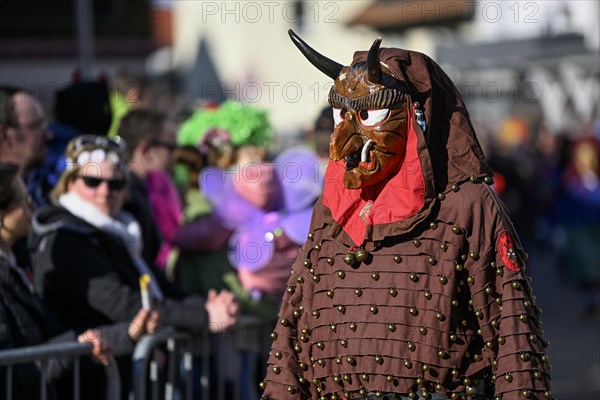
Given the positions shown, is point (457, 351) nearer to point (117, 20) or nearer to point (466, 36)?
point (117, 20)

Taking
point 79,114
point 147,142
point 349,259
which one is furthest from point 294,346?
point 147,142

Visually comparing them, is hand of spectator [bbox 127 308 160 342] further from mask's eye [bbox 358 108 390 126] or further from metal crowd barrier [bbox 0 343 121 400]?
mask's eye [bbox 358 108 390 126]

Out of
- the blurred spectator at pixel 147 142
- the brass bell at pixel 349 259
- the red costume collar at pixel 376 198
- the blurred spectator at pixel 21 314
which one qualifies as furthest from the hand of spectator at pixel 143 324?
the blurred spectator at pixel 147 142

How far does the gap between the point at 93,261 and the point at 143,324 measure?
A: 1.14 ft

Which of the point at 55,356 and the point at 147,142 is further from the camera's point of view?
the point at 147,142

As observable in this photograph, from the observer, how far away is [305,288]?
3461 mm

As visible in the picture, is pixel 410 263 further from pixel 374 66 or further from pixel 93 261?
pixel 93 261

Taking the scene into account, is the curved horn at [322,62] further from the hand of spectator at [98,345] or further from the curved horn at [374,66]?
the hand of spectator at [98,345]

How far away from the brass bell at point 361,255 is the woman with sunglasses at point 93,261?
1722mm

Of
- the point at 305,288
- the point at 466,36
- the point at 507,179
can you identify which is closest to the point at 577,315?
the point at 507,179

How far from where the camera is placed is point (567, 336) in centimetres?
1120

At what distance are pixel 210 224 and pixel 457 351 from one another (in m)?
3.00

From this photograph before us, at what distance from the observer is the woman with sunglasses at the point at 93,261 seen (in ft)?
15.8

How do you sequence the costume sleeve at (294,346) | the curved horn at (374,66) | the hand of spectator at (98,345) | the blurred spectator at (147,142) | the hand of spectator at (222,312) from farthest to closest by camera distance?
the blurred spectator at (147,142)
the hand of spectator at (222,312)
the hand of spectator at (98,345)
the costume sleeve at (294,346)
the curved horn at (374,66)
